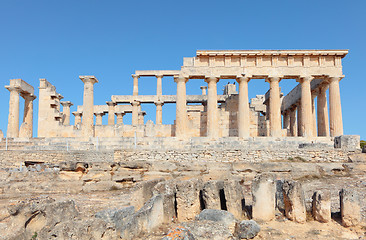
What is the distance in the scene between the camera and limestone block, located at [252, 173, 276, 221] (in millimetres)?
6250

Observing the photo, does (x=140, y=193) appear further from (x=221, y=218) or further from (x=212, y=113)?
(x=212, y=113)

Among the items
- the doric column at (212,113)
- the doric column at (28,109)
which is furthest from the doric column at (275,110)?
the doric column at (28,109)

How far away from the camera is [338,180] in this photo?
10133 millimetres

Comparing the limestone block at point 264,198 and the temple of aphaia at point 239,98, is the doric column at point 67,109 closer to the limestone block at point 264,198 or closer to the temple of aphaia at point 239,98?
the temple of aphaia at point 239,98

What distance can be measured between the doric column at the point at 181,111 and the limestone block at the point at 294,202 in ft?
51.8

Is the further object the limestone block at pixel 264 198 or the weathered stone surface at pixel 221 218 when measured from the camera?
the limestone block at pixel 264 198

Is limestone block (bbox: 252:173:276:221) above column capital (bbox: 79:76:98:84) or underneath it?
underneath

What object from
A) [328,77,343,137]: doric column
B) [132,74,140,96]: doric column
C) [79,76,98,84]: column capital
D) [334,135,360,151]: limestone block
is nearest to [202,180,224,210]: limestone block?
[334,135,360,151]: limestone block

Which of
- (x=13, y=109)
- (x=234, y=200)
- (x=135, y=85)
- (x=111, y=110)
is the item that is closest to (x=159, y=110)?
(x=135, y=85)

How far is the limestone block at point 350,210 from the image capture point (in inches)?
229

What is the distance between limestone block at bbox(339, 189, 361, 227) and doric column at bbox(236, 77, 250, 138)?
1570cm

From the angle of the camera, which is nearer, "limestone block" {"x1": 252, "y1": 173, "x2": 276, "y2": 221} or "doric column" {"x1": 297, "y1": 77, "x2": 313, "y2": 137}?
"limestone block" {"x1": 252, "y1": 173, "x2": 276, "y2": 221}

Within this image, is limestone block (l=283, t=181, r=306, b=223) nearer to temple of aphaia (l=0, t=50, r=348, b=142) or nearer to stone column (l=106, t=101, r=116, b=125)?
temple of aphaia (l=0, t=50, r=348, b=142)

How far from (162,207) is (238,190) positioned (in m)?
1.81
